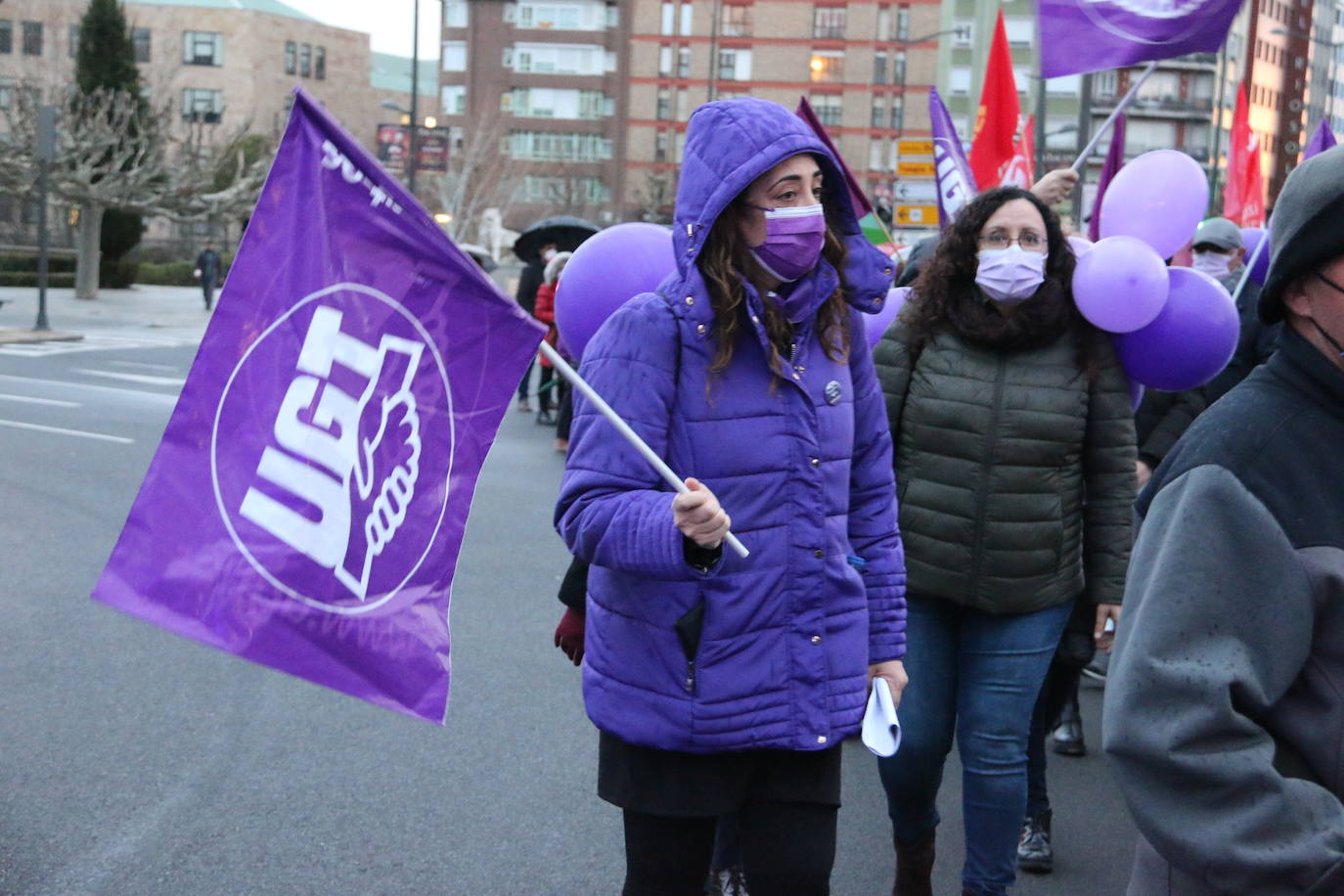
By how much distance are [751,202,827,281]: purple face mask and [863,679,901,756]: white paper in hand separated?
839mm

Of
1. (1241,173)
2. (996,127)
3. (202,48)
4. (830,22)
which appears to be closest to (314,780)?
(996,127)

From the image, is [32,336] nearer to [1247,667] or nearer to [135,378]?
[135,378]

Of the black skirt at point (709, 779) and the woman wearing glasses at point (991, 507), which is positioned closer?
the black skirt at point (709, 779)

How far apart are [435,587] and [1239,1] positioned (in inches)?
153

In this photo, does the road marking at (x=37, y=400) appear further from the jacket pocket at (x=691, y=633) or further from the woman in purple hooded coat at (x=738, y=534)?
the jacket pocket at (x=691, y=633)

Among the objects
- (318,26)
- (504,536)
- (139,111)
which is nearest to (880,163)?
(318,26)

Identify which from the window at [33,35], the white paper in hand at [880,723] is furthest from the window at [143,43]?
the white paper in hand at [880,723]

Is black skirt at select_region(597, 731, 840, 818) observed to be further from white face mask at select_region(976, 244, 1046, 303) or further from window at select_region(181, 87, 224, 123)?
window at select_region(181, 87, 224, 123)

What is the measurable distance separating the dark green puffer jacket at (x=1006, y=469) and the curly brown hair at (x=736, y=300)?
1.08 m

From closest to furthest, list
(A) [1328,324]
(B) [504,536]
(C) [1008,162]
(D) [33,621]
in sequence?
(A) [1328,324]
(D) [33,621]
(C) [1008,162]
(B) [504,536]

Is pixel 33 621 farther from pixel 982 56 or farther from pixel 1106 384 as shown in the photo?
pixel 982 56

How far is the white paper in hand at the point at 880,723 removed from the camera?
10.3ft

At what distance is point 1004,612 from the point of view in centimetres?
424

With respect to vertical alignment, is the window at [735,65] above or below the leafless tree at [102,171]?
above
